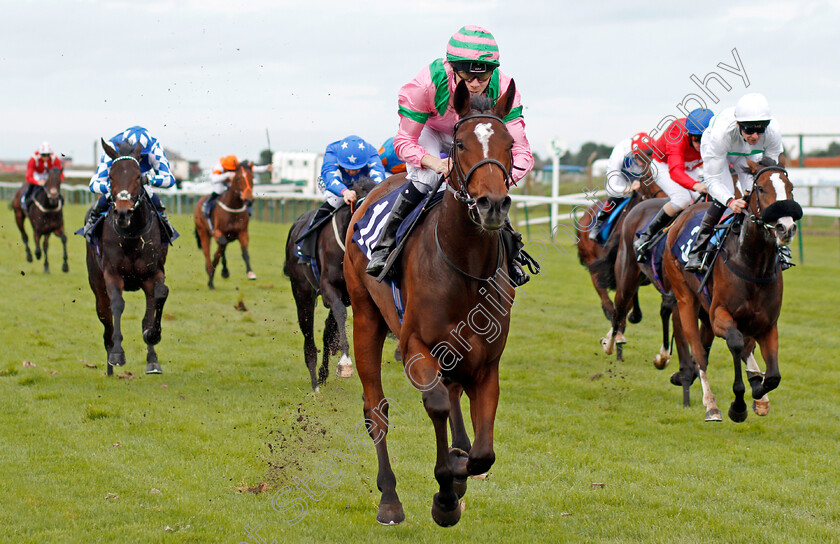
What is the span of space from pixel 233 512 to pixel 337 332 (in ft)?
11.3

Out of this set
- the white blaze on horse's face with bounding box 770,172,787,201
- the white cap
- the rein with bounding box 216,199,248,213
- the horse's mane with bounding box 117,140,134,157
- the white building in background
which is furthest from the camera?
the white building in background

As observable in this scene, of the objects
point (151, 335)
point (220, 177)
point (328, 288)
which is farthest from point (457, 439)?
point (220, 177)

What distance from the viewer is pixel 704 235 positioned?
6840mm

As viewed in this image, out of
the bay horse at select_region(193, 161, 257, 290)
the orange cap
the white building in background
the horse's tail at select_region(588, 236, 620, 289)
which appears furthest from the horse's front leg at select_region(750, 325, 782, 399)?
the white building in background

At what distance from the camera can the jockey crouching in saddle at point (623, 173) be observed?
986cm

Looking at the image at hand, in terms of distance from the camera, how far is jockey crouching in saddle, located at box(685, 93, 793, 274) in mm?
6242

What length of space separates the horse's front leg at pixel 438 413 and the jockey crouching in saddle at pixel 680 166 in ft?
13.8

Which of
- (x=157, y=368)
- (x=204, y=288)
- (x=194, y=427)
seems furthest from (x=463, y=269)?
(x=204, y=288)

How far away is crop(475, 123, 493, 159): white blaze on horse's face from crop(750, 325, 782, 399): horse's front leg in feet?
11.0

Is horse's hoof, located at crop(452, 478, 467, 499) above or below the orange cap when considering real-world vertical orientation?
below

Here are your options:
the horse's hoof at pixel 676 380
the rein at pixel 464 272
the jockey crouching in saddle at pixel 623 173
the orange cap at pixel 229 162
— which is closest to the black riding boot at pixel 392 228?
the rein at pixel 464 272

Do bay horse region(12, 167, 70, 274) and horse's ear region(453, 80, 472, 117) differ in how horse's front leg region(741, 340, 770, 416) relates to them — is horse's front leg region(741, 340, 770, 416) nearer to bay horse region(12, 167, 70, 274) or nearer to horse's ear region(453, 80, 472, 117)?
horse's ear region(453, 80, 472, 117)

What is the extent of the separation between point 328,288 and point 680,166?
321 centimetres

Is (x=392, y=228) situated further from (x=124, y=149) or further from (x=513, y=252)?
(x=124, y=149)
